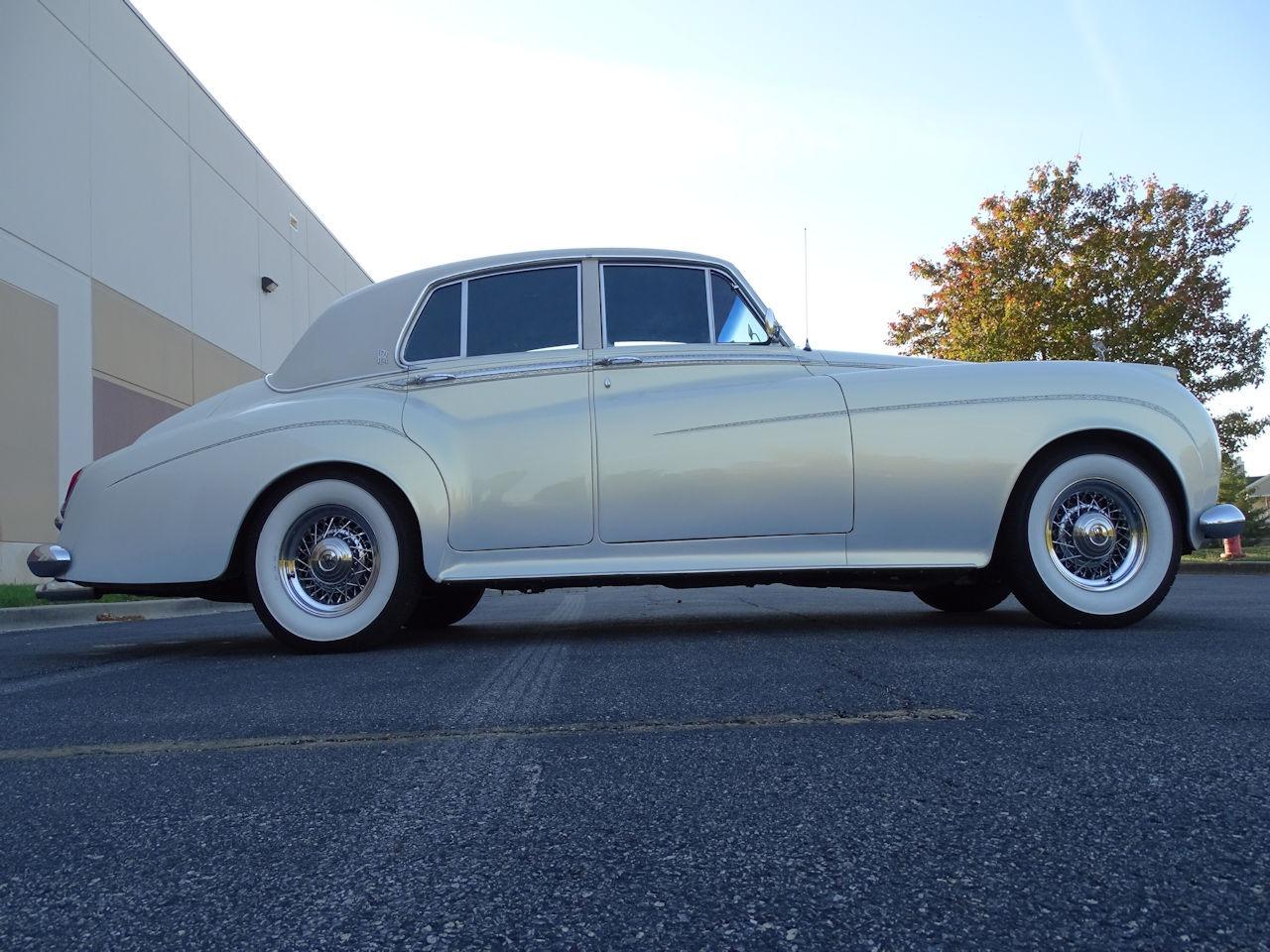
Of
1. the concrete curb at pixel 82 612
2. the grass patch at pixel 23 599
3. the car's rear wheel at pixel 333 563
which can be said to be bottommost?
the concrete curb at pixel 82 612

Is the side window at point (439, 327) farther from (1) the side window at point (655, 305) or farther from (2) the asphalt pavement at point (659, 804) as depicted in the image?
(2) the asphalt pavement at point (659, 804)

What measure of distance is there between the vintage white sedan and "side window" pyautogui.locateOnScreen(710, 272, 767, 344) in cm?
33

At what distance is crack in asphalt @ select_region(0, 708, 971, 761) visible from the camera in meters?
2.29

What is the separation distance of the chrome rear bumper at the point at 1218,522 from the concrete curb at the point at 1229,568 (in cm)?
920

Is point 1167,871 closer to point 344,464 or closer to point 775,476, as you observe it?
point 775,476

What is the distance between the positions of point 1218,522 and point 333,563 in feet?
12.5

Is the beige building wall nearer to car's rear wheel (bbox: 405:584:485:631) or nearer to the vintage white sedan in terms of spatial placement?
car's rear wheel (bbox: 405:584:485:631)

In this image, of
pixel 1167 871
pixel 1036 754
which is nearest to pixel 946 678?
pixel 1036 754

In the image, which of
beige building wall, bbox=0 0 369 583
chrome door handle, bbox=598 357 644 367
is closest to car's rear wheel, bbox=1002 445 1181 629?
chrome door handle, bbox=598 357 644 367

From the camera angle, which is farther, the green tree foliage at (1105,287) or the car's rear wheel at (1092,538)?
the green tree foliage at (1105,287)

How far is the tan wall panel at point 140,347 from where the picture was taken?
46.9 feet

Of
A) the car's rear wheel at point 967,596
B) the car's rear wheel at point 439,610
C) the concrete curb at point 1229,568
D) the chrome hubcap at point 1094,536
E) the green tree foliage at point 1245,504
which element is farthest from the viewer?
the green tree foliage at point 1245,504

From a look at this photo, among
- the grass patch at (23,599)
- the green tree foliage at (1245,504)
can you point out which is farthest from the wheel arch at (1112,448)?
the green tree foliage at (1245,504)

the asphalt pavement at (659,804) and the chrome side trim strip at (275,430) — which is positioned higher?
the chrome side trim strip at (275,430)
